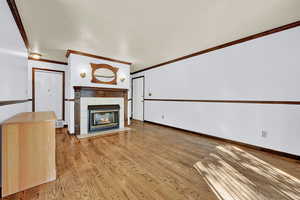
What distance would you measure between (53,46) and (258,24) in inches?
177

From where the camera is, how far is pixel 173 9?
5.98 feet

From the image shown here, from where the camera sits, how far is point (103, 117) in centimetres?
383

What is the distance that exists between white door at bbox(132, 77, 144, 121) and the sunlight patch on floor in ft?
12.6

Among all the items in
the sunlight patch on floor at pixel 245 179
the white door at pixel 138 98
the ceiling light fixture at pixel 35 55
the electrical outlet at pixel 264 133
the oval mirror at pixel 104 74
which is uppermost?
the ceiling light fixture at pixel 35 55

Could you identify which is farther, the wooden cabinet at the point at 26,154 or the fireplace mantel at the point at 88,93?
the fireplace mantel at the point at 88,93

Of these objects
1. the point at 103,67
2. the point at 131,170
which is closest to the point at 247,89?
the point at 131,170

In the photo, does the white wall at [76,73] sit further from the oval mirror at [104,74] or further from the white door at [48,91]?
the white door at [48,91]

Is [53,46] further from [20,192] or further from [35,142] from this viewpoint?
[20,192]

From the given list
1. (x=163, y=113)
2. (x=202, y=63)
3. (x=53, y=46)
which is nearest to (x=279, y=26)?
(x=202, y=63)

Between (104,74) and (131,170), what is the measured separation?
10.3 feet

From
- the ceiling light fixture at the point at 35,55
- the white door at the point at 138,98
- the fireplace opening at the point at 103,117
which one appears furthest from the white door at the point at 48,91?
the white door at the point at 138,98

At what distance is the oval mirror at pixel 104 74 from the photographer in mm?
3826

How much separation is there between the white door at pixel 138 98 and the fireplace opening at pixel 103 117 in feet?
5.76

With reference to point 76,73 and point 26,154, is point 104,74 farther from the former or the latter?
point 26,154
